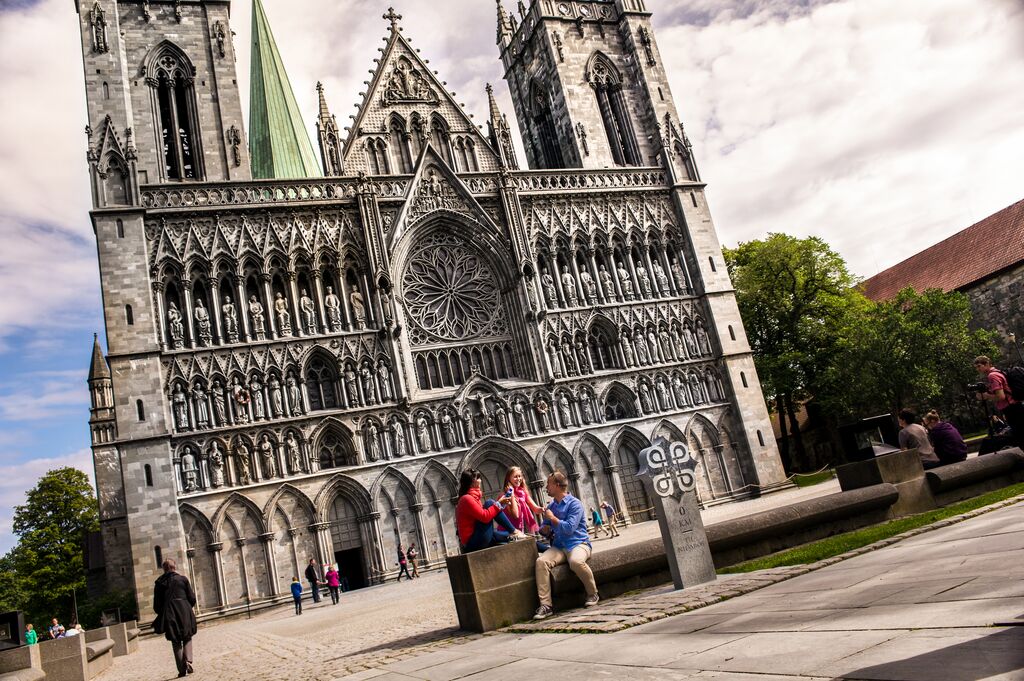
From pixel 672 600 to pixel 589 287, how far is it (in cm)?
2586

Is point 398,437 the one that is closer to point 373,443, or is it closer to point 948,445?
point 373,443

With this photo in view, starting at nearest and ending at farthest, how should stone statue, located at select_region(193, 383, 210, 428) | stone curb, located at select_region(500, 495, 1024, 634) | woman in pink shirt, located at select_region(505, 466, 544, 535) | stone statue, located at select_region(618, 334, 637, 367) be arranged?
1. stone curb, located at select_region(500, 495, 1024, 634)
2. woman in pink shirt, located at select_region(505, 466, 544, 535)
3. stone statue, located at select_region(193, 383, 210, 428)
4. stone statue, located at select_region(618, 334, 637, 367)

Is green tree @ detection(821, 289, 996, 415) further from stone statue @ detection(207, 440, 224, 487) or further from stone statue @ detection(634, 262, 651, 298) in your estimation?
stone statue @ detection(207, 440, 224, 487)

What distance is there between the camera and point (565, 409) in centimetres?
3059

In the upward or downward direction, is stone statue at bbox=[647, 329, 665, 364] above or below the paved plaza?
above

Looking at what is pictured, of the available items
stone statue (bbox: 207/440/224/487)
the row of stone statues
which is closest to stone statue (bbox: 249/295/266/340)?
the row of stone statues

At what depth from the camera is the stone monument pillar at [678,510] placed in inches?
339

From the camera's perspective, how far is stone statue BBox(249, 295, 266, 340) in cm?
2764

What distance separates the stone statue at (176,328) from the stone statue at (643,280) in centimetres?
1870

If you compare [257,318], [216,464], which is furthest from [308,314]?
[216,464]

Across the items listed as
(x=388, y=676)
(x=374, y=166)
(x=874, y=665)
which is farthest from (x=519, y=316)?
(x=874, y=665)

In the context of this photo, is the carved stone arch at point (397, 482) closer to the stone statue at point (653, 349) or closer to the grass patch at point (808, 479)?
the stone statue at point (653, 349)

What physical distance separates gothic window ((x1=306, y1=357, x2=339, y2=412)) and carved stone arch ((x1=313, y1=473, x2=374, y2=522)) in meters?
2.74

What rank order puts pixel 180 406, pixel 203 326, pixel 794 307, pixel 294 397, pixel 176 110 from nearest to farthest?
pixel 180 406 → pixel 203 326 → pixel 294 397 → pixel 176 110 → pixel 794 307
